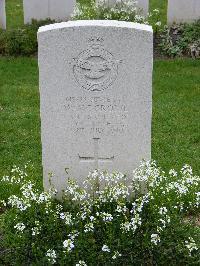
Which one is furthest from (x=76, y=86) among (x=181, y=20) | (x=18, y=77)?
(x=181, y=20)

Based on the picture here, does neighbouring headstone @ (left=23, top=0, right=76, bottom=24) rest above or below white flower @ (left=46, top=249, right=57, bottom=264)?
above

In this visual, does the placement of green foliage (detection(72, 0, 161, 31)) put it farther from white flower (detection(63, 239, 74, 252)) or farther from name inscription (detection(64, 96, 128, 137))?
white flower (detection(63, 239, 74, 252))

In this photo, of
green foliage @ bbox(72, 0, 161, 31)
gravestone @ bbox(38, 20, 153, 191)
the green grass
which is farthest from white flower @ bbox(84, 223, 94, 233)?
A: the green grass

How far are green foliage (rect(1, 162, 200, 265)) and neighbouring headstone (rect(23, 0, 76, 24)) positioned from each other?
783 centimetres

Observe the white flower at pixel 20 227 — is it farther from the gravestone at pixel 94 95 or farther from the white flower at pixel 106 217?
the gravestone at pixel 94 95

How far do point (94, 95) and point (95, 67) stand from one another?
9.5 inches

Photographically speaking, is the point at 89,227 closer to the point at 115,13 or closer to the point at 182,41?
the point at 182,41

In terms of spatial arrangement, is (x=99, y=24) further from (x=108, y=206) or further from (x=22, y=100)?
(x=22, y=100)

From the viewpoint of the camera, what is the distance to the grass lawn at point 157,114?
767cm

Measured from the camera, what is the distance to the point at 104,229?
499 cm

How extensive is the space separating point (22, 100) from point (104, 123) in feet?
13.8

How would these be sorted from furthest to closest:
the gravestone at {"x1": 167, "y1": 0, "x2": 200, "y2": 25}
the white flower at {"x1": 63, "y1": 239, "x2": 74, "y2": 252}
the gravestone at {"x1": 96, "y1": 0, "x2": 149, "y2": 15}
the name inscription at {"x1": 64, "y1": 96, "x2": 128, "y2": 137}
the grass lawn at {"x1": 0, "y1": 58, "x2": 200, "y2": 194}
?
the gravestone at {"x1": 167, "y1": 0, "x2": 200, "y2": 25} → the gravestone at {"x1": 96, "y1": 0, "x2": 149, "y2": 15} → the grass lawn at {"x1": 0, "y1": 58, "x2": 200, "y2": 194} → the name inscription at {"x1": 64, "y1": 96, "x2": 128, "y2": 137} → the white flower at {"x1": 63, "y1": 239, "x2": 74, "y2": 252}

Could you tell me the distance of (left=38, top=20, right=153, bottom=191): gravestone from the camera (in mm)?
5258

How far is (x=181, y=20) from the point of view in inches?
503
